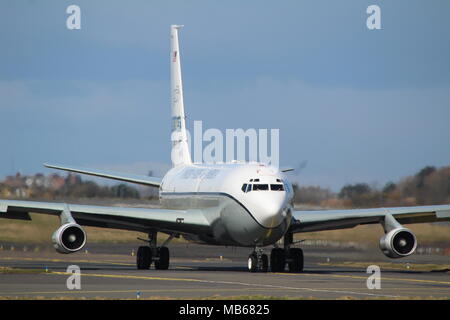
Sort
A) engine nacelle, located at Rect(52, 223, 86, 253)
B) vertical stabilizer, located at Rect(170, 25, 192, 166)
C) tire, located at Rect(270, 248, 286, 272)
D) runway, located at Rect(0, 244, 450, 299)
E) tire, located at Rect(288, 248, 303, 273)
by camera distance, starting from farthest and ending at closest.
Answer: vertical stabilizer, located at Rect(170, 25, 192, 166) < tire, located at Rect(270, 248, 286, 272) < tire, located at Rect(288, 248, 303, 273) < engine nacelle, located at Rect(52, 223, 86, 253) < runway, located at Rect(0, 244, 450, 299)

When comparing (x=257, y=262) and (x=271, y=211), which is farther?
(x=257, y=262)

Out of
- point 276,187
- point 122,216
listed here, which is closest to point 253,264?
point 276,187

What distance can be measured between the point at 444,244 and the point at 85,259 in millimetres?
18641

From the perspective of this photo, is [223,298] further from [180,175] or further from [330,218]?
[180,175]

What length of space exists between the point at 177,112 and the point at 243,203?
1588 cm

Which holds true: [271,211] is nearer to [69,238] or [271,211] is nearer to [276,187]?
[276,187]

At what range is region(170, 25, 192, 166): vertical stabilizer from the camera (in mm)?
55594

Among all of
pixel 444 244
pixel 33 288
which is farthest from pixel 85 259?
pixel 33 288

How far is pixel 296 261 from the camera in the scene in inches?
1743

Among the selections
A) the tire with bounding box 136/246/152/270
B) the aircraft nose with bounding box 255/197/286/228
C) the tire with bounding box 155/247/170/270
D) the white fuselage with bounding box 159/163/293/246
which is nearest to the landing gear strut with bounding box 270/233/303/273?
the white fuselage with bounding box 159/163/293/246

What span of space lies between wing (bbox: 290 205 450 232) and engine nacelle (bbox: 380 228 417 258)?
157 cm

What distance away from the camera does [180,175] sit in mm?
50719

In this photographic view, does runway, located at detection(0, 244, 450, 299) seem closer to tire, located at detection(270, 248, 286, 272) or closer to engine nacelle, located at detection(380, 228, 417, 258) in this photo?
engine nacelle, located at detection(380, 228, 417, 258)

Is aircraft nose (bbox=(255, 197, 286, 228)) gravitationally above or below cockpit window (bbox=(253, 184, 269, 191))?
below
